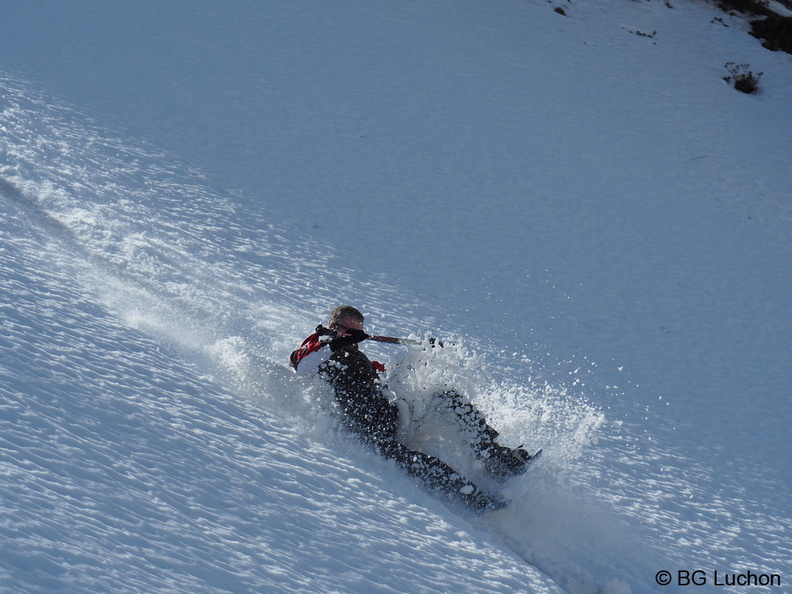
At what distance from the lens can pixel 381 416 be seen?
427 cm

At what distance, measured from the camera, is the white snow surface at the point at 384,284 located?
3168 millimetres

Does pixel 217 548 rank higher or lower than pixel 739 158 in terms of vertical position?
lower

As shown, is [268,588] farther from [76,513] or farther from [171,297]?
[171,297]

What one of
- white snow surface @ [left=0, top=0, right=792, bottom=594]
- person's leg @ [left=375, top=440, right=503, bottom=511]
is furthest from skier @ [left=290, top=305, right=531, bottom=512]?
white snow surface @ [left=0, top=0, right=792, bottom=594]

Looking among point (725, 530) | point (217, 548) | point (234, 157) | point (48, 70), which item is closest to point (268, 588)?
point (217, 548)

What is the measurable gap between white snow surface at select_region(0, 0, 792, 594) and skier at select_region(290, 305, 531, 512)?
108mm

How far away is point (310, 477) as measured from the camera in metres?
3.62

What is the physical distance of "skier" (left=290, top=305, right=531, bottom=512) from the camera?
13.1 ft

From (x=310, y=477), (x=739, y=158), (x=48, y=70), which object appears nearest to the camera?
(x=310, y=477)

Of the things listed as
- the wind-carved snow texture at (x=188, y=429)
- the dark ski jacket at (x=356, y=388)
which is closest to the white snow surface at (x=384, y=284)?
the wind-carved snow texture at (x=188, y=429)

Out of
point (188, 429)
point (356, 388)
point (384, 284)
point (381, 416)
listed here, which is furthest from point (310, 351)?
point (384, 284)

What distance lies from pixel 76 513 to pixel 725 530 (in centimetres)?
358

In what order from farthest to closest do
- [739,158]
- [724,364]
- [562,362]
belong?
1. [739,158]
2. [724,364]
3. [562,362]

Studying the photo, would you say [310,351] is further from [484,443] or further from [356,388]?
[484,443]
